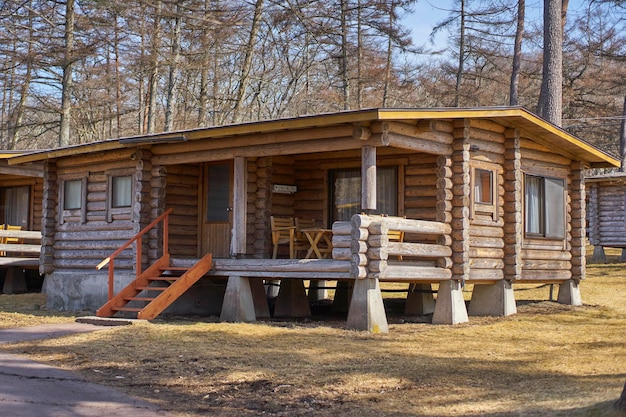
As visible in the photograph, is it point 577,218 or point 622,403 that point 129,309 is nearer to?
point 577,218

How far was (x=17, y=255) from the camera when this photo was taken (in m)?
25.4

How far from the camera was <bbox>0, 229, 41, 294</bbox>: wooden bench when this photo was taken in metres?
23.3

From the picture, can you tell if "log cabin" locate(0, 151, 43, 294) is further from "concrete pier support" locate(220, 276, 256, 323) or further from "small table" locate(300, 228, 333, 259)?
"small table" locate(300, 228, 333, 259)

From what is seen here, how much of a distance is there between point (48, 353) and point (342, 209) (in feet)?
25.7

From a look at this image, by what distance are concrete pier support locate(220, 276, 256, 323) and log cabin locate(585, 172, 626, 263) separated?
1755 cm

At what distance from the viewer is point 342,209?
18.6m

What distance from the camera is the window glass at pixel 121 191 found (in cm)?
1948

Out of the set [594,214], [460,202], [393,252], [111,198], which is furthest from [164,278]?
[594,214]

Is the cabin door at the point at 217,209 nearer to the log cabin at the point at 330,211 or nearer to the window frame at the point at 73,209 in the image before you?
the log cabin at the point at 330,211

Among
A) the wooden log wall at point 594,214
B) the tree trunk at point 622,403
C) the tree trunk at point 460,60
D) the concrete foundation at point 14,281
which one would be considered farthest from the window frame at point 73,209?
the wooden log wall at point 594,214

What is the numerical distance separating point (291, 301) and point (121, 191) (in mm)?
4769

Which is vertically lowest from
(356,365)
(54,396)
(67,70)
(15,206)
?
(54,396)

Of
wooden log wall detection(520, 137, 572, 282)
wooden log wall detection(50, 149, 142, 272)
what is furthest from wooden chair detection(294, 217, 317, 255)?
wooden log wall detection(520, 137, 572, 282)

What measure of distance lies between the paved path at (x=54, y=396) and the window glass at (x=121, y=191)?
7.84m
